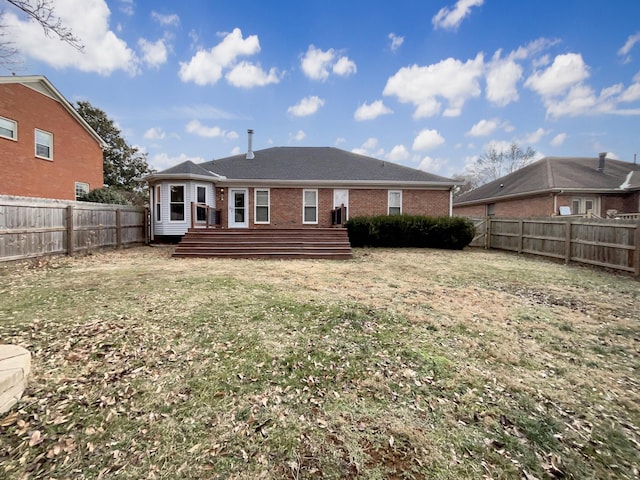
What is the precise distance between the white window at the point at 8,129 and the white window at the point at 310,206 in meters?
13.2

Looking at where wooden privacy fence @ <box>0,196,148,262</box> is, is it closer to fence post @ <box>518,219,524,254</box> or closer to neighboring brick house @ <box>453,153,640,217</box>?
fence post @ <box>518,219,524,254</box>

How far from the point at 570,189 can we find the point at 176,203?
2118cm

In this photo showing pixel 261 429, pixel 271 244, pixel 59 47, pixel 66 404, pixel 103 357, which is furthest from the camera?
pixel 271 244

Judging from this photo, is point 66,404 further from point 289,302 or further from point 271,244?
point 271,244

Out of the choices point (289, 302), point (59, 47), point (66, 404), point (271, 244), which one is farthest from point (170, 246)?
point (66, 404)

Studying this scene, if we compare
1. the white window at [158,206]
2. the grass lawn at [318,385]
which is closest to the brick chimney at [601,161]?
the grass lawn at [318,385]

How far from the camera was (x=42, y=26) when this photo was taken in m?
5.46

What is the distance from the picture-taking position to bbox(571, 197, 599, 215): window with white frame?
17.4 metres

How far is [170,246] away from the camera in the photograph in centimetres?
1290

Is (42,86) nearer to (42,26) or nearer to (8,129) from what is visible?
(8,129)

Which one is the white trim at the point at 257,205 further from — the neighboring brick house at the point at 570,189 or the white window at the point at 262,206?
the neighboring brick house at the point at 570,189

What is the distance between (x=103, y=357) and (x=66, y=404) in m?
0.72

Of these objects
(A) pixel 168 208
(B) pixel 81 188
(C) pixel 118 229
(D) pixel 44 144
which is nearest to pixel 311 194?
(A) pixel 168 208

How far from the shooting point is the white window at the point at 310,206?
15070 millimetres
